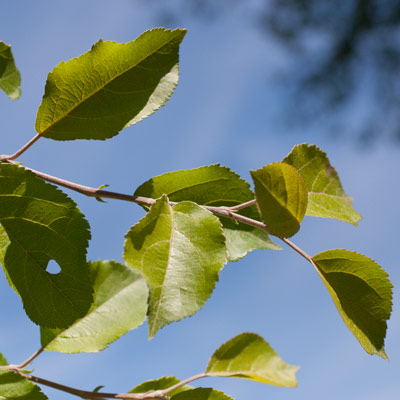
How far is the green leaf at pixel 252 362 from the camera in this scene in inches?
22.6

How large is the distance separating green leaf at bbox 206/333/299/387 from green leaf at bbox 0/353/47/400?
0.76 ft

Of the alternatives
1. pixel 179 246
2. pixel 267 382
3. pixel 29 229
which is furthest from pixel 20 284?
pixel 267 382

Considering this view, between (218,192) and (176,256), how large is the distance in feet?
0.59

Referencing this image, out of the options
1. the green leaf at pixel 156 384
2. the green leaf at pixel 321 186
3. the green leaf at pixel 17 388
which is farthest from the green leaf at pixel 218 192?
the green leaf at pixel 17 388

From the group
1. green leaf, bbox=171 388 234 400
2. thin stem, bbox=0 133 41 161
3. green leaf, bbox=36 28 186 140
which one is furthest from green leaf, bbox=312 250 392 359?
thin stem, bbox=0 133 41 161

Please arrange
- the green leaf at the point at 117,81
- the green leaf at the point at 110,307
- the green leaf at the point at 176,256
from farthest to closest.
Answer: the green leaf at the point at 110,307, the green leaf at the point at 117,81, the green leaf at the point at 176,256

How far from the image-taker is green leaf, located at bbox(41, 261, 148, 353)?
76cm

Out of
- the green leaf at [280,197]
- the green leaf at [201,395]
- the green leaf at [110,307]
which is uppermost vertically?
the green leaf at [280,197]

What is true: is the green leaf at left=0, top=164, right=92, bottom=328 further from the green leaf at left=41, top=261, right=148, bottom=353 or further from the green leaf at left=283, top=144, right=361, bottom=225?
the green leaf at left=283, top=144, right=361, bottom=225

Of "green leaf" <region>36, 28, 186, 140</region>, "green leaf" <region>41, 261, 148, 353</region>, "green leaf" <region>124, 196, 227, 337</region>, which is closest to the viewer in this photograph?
"green leaf" <region>124, 196, 227, 337</region>

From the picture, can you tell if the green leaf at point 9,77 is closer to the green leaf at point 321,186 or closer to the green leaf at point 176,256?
the green leaf at point 176,256

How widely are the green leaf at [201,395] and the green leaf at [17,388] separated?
7.1 inches

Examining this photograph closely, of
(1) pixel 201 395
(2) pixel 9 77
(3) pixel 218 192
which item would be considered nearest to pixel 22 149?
(2) pixel 9 77

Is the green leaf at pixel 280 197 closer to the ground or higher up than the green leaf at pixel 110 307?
higher up
